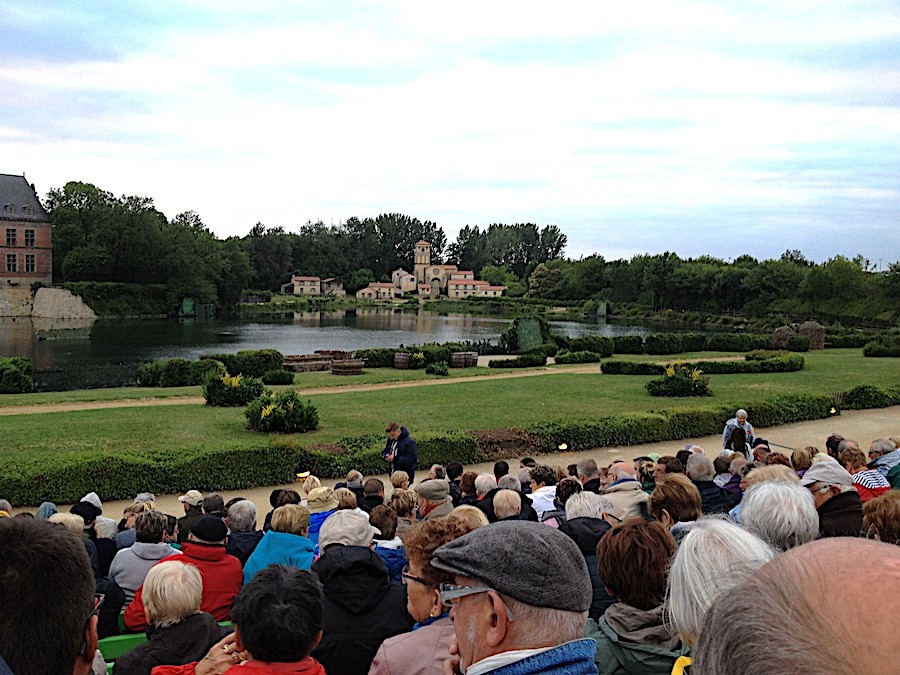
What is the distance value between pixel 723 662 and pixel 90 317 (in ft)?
250

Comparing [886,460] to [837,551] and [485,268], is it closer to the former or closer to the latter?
[837,551]

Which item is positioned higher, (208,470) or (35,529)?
(35,529)

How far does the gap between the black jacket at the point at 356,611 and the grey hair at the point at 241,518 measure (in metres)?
2.29

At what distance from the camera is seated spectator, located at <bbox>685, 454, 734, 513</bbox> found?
6.76 metres

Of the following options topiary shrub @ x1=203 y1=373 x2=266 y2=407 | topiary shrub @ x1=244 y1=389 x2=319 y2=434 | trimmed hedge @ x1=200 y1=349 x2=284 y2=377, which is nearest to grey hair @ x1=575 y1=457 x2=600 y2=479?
topiary shrub @ x1=244 y1=389 x2=319 y2=434

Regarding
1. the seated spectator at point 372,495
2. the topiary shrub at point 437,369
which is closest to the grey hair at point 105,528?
the seated spectator at point 372,495

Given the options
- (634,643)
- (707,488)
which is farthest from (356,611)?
(707,488)

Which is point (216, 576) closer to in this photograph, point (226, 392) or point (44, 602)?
point (44, 602)

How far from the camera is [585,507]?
5.23 metres

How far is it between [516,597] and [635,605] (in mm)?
1595

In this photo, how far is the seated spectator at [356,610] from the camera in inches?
144

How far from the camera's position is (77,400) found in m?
19.1

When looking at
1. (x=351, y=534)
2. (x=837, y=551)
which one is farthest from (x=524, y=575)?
(x=351, y=534)

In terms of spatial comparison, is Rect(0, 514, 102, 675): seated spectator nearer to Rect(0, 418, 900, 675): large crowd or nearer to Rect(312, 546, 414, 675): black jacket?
Rect(0, 418, 900, 675): large crowd
